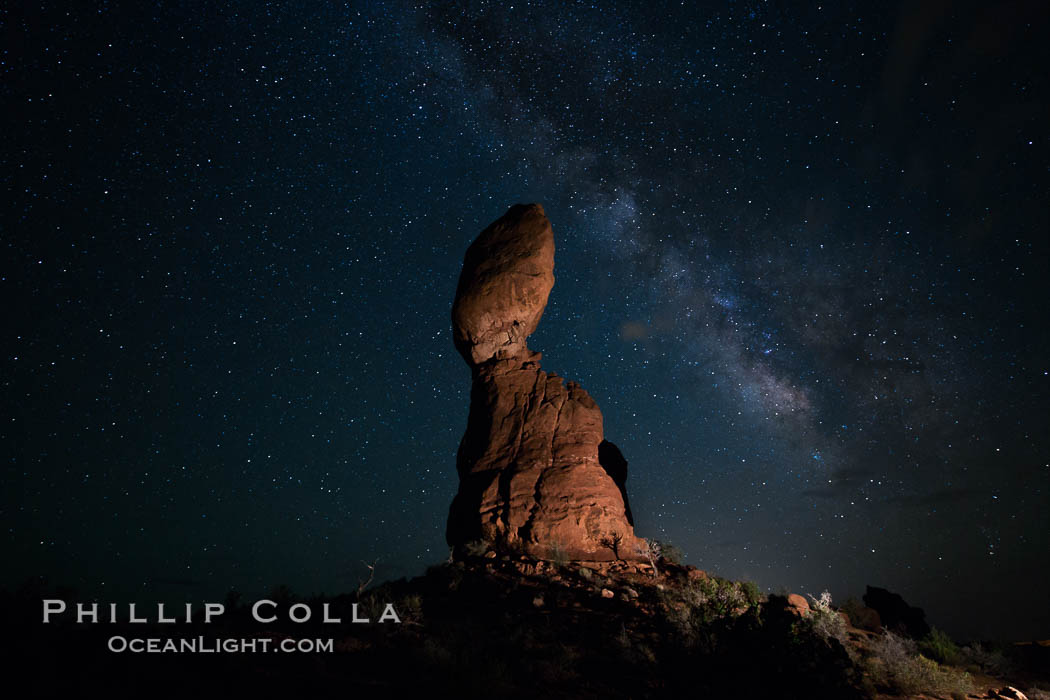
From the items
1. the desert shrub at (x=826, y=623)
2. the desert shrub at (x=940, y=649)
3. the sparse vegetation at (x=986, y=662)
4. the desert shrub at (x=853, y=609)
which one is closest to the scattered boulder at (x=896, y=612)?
the desert shrub at (x=853, y=609)

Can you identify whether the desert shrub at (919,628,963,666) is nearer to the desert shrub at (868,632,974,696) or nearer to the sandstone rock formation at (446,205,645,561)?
the desert shrub at (868,632,974,696)

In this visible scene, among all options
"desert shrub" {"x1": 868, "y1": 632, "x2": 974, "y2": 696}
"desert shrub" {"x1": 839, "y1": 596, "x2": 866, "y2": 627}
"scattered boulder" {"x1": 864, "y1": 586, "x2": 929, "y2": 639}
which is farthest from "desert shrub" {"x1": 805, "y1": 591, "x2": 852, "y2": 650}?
"scattered boulder" {"x1": 864, "y1": 586, "x2": 929, "y2": 639}

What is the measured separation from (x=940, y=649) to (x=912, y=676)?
5.36m

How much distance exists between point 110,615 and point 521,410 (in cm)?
1328

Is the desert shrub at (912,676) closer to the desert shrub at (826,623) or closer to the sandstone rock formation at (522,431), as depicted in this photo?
the desert shrub at (826,623)

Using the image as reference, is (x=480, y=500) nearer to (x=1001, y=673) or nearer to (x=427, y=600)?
(x=427, y=600)

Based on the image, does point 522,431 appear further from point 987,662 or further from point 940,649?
point 987,662

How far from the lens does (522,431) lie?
18297 millimetres

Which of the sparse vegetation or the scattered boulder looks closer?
the sparse vegetation

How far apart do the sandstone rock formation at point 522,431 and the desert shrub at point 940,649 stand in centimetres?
892

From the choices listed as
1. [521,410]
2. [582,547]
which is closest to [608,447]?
[521,410]

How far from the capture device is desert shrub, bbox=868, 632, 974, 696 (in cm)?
1020

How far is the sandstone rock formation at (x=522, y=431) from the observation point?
15.7 meters

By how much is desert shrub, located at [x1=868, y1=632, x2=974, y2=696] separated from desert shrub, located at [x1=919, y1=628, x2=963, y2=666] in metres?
2.32
